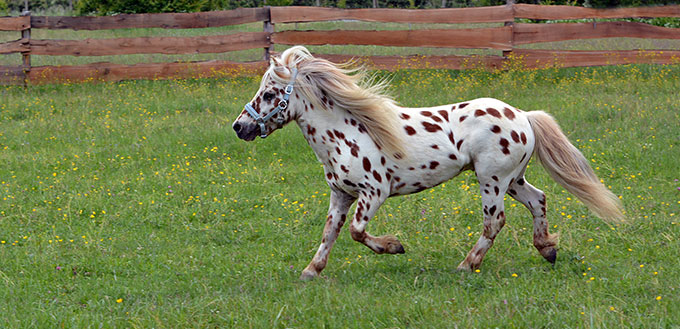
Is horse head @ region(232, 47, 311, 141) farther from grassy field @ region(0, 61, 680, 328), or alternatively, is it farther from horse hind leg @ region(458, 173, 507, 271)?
horse hind leg @ region(458, 173, 507, 271)

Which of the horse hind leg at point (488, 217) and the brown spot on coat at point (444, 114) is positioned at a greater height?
the brown spot on coat at point (444, 114)

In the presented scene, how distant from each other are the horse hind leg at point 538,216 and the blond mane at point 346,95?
108cm

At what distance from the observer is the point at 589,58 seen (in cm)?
1584

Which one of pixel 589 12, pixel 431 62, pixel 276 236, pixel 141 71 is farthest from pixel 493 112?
pixel 141 71

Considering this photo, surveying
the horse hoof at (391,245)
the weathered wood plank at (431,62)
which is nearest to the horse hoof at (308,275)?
the horse hoof at (391,245)

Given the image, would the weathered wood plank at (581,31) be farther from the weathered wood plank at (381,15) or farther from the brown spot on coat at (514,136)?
the brown spot on coat at (514,136)

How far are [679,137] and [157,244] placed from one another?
723 centimetres

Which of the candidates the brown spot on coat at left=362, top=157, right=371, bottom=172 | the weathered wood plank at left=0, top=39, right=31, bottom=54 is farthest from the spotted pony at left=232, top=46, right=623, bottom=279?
the weathered wood plank at left=0, top=39, right=31, bottom=54

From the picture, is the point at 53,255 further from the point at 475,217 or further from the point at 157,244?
the point at 475,217

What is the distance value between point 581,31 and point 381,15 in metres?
4.41

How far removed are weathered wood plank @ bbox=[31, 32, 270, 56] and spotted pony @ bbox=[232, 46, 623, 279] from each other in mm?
10319

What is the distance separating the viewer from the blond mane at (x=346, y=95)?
5.70 m

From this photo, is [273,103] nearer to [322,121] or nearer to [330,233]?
[322,121]

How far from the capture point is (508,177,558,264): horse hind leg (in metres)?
5.89
